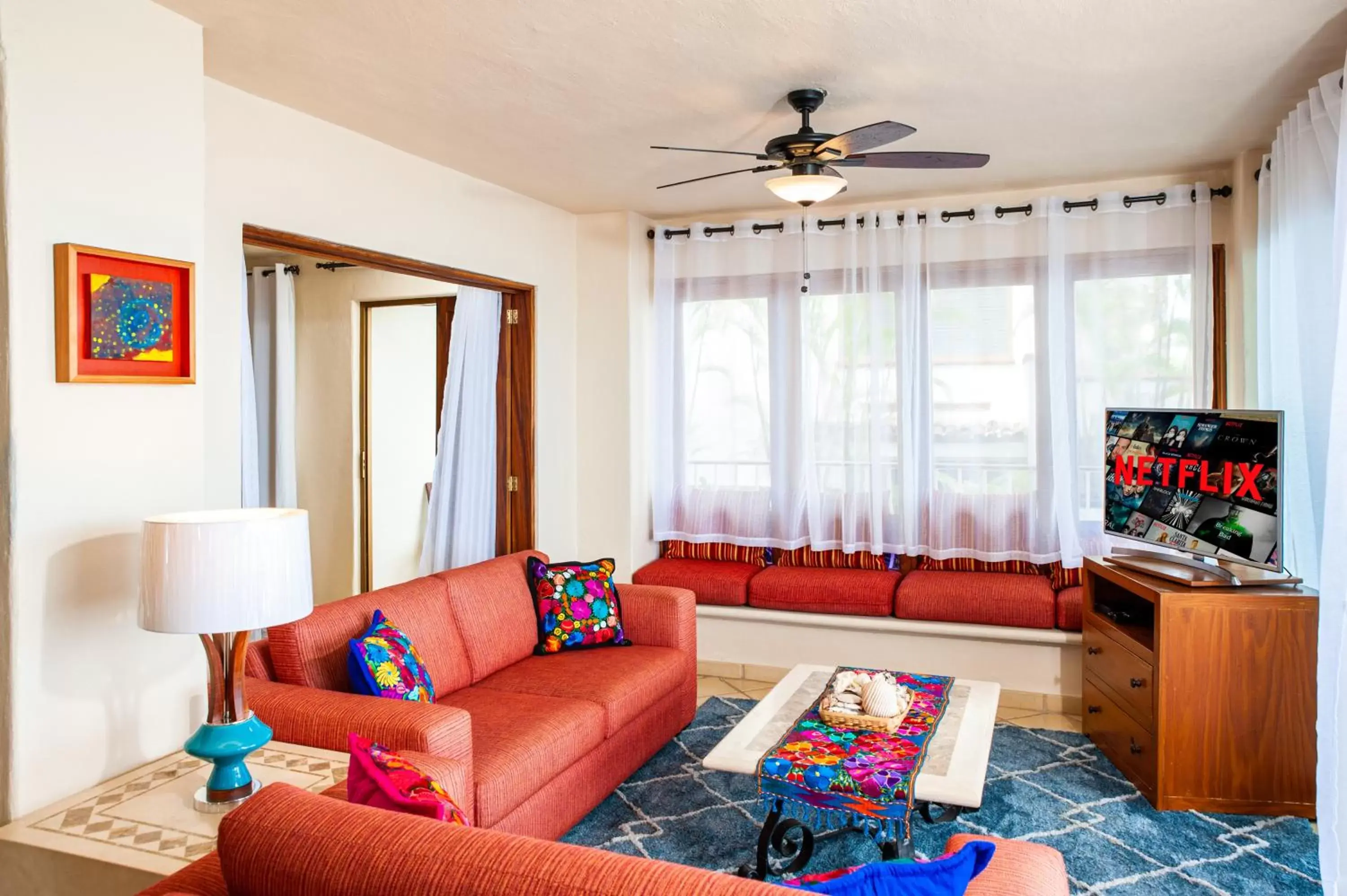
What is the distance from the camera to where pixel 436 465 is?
16.9 feet

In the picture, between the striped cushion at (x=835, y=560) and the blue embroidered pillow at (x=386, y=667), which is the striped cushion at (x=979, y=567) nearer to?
the striped cushion at (x=835, y=560)

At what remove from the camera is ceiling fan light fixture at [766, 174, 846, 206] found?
11.0 ft

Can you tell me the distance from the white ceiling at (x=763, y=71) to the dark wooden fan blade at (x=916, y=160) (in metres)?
0.22

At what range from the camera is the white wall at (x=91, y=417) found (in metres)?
2.22

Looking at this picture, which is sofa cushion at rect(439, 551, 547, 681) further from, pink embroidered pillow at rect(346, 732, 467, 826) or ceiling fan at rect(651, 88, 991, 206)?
ceiling fan at rect(651, 88, 991, 206)

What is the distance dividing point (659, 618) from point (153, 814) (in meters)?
2.24

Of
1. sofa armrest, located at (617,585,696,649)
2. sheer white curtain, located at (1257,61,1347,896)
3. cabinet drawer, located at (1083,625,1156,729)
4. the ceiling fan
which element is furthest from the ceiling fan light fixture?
cabinet drawer, located at (1083,625,1156,729)

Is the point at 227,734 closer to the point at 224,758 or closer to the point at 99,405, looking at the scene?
the point at 224,758

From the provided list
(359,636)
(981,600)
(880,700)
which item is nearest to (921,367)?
(981,600)

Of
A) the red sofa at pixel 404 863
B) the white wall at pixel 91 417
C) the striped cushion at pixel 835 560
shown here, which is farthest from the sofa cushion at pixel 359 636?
the striped cushion at pixel 835 560

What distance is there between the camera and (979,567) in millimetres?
4957

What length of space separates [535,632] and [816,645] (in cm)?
167

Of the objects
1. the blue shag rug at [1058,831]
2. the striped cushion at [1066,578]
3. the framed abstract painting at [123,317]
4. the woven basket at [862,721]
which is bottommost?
the blue shag rug at [1058,831]

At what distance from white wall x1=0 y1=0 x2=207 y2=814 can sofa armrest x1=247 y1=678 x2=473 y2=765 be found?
241mm
